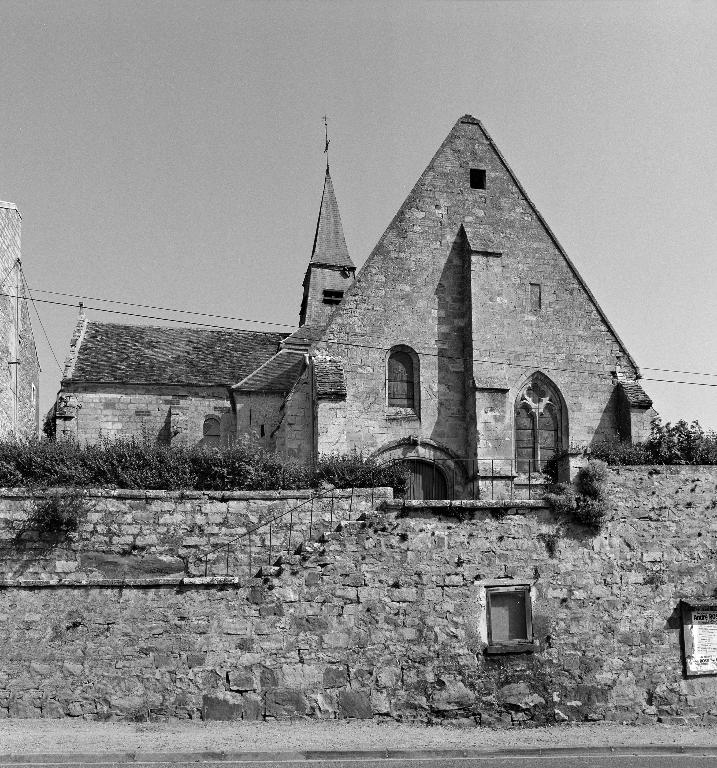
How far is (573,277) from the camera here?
2717 centimetres

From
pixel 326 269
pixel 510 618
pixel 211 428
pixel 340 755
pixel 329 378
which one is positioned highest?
pixel 326 269

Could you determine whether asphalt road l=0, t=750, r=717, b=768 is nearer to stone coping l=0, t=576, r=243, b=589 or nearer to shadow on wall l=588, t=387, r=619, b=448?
stone coping l=0, t=576, r=243, b=589

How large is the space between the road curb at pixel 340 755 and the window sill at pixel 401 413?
1182 cm

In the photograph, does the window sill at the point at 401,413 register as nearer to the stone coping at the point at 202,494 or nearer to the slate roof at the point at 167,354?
the stone coping at the point at 202,494

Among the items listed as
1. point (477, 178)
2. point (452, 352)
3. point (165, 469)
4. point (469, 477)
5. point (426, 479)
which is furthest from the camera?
point (477, 178)

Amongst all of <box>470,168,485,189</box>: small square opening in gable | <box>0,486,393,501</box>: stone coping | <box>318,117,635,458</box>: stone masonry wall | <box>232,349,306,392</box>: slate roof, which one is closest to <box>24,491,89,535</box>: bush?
<box>0,486,393,501</box>: stone coping

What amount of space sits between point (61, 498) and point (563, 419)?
14371 millimetres

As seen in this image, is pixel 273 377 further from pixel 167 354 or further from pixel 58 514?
pixel 58 514

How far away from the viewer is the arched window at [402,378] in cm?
2577

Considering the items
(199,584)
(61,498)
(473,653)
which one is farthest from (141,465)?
(473,653)

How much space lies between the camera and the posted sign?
56.1 feet

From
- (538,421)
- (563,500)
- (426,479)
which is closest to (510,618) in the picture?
(563,500)

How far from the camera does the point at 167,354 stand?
34.2 meters

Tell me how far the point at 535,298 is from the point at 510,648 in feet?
42.0
